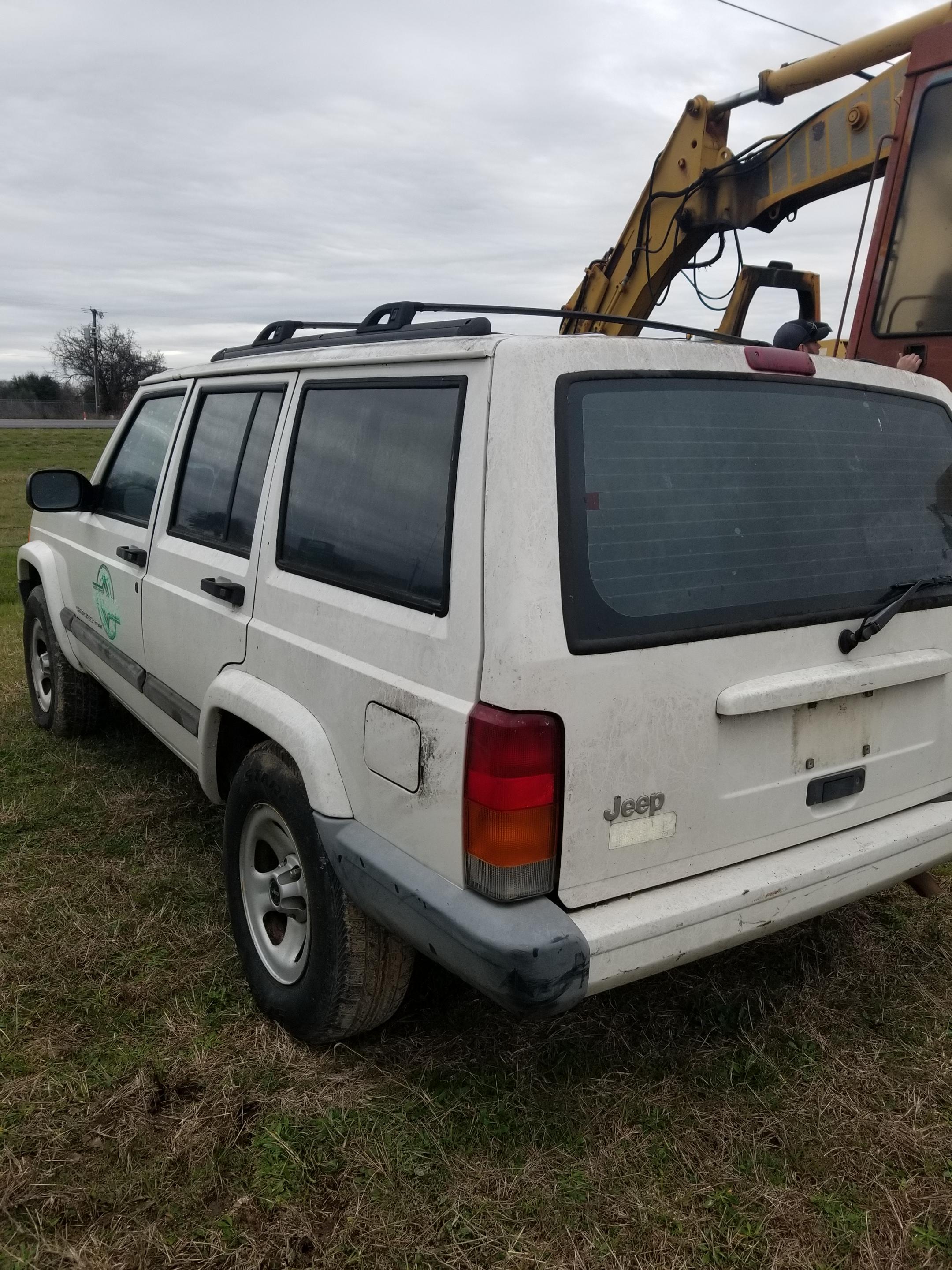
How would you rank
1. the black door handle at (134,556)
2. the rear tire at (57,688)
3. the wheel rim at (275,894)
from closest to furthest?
the wheel rim at (275,894)
the black door handle at (134,556)
the rear tire at (57,688)

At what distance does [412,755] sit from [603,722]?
0.42 m

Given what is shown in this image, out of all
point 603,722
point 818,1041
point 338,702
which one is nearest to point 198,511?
point 338,702

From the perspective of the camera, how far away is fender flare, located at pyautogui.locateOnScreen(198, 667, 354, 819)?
253 centimetres

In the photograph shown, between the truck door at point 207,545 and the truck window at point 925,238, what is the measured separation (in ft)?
12.3

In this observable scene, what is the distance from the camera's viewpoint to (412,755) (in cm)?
226

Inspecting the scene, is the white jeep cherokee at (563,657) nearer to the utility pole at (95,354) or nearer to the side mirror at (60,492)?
the side mirror at (60,492)

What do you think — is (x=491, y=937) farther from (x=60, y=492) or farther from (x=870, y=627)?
(x=60, y=492)

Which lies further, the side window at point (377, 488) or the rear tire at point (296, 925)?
the rear tire at point (296, 925)

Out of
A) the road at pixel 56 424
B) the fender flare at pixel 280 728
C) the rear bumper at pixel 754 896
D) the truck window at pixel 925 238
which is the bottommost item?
the road at pixel 56 424

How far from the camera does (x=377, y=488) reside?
2.55 m

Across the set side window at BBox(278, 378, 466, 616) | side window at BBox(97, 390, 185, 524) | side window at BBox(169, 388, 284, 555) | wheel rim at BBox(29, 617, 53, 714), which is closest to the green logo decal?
side window at BBox(97, 390, 185, 524)

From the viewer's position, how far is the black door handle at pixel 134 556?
12.7ft

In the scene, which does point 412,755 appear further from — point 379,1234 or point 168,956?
point 168,956

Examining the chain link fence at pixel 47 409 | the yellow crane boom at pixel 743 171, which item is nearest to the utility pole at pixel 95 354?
the chain link fence at pixel 47 409
